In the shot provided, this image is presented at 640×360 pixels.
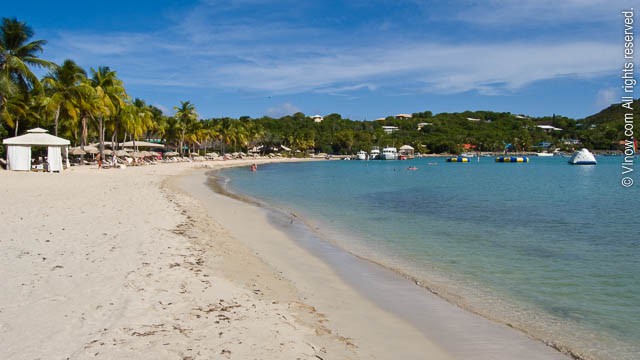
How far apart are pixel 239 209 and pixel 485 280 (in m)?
11.5

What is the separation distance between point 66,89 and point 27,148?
8.61 m

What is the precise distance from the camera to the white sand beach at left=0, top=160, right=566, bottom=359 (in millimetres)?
4625

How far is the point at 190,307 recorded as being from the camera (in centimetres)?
574

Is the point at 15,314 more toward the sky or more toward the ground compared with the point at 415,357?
more toward the sky

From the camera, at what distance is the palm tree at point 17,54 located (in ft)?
97.6

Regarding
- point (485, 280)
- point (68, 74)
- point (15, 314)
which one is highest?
point (68, 74)

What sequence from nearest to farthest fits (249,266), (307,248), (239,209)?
(249,266) < (307,248) < (239,209)

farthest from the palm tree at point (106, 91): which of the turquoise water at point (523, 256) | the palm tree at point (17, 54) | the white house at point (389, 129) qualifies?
the white house at point (389, 129)

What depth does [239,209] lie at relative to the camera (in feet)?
60.3

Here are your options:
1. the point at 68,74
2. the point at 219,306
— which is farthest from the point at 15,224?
the point at 68,74

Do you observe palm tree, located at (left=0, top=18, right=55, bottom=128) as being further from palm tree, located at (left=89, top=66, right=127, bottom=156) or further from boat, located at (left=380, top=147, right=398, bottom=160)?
boat, located at (left=380, top=147, right=398, bottom=160)

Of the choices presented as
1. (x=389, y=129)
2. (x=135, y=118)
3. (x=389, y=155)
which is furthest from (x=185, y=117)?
(x=389, y=129)

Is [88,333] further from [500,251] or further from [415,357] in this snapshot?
[500,251]

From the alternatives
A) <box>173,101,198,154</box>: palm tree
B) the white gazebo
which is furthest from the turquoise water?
<box>173,101,198,154</box>: palm tree
